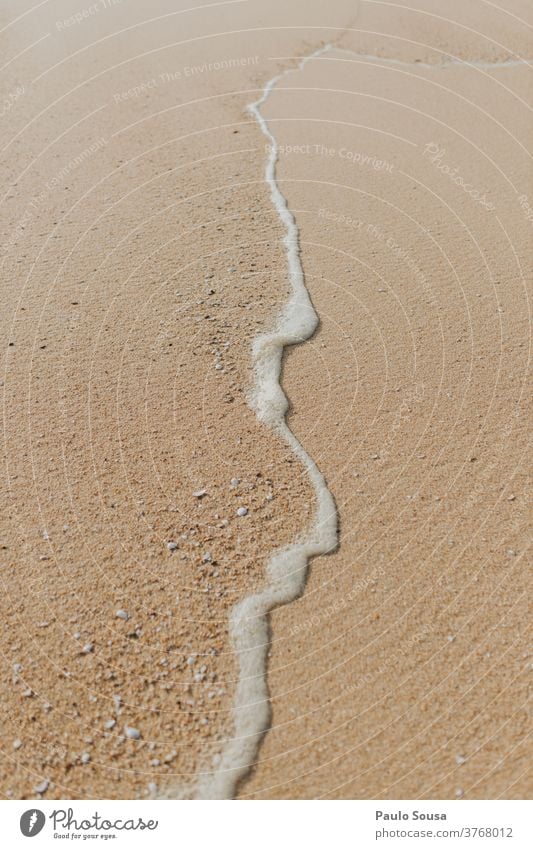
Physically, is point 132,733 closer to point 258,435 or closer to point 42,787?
point 42,787

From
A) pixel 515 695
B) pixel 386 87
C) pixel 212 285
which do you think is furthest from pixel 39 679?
pixel 386 87

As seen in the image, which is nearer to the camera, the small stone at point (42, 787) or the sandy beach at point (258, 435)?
the small stone at point (42, 787)

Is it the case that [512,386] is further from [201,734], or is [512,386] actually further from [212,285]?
[201,734]

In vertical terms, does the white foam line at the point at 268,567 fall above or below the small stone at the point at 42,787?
above

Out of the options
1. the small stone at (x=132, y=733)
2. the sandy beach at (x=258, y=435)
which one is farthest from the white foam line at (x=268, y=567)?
the small stone at (x=132, y=733)

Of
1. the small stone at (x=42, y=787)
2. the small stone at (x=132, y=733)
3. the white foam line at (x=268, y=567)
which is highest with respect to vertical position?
the white foam line at (x=268, y=567)

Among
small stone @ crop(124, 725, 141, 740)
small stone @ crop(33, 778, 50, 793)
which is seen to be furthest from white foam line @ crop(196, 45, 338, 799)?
small stone @ crop(33, 778, 50, 793)

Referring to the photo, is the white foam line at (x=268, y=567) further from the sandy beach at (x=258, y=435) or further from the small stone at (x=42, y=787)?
the small stone at (x=42, y=787)

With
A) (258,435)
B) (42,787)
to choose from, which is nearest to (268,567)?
(258,435)
